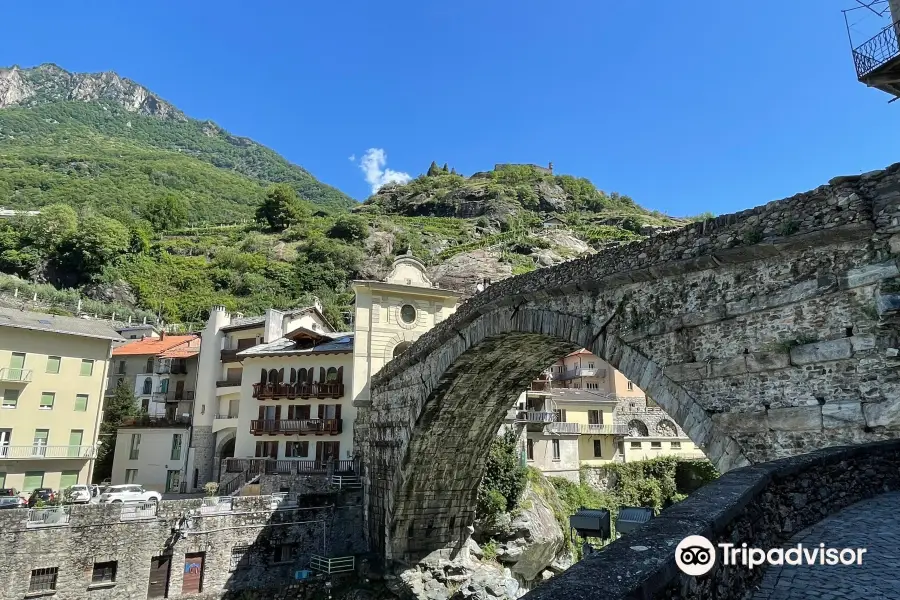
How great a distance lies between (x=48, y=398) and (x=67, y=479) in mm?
3888

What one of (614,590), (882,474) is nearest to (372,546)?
(882,474)

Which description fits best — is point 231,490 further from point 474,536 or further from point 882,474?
point 882,474

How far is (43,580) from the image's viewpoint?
752 inches

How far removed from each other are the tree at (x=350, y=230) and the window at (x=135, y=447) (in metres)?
43.5

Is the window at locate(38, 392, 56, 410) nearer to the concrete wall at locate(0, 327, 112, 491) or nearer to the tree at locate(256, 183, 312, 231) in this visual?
the concrete wall at locate(0, 327, 112, 491)

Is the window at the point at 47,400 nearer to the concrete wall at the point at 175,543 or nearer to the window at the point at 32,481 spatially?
the window at the point at 32,481

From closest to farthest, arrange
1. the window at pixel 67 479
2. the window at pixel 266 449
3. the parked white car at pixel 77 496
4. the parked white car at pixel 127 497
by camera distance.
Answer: the parked white car at pixel 77 496 < the parked white car at pixel 127 497 < the window at pixel 67 479 < the window at pixel 266 449

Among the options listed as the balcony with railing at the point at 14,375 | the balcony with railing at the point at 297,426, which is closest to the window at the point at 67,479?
the balcony with railing at the point at 14,375

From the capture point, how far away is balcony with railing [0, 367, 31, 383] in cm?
2542

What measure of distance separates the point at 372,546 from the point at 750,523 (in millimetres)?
22032

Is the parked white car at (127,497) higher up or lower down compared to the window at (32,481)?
lower down

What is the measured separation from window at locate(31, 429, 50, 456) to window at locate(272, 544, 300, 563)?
12.4 m

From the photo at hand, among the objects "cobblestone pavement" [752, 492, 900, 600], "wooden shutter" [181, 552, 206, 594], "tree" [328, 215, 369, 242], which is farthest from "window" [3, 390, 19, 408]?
"tree" [328, 215, 369, 242]

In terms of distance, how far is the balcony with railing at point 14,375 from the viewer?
25.4 m
